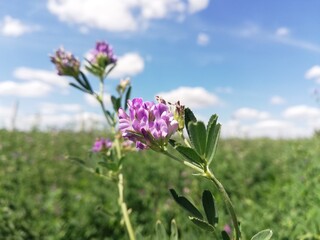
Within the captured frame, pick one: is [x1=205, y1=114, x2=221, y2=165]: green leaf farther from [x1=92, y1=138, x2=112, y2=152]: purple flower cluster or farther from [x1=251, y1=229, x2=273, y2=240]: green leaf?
[x1=92, y1=138, x2=112, y2=152]: purple flower cluster

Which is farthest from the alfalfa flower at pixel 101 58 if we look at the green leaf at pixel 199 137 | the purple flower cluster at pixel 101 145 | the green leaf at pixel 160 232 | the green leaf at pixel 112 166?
the green leaf at pixel 199 137

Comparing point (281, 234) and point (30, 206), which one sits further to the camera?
point (30, 206)

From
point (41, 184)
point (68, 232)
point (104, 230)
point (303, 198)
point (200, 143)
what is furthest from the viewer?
point (41, 184)

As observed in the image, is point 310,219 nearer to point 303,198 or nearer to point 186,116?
point 303,198

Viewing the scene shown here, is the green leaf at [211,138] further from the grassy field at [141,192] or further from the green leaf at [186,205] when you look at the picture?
the grassy field at [141,192]

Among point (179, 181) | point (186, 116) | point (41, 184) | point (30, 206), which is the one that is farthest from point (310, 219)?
point (41, 184)

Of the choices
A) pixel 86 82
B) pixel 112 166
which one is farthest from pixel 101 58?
pixel 112 166
